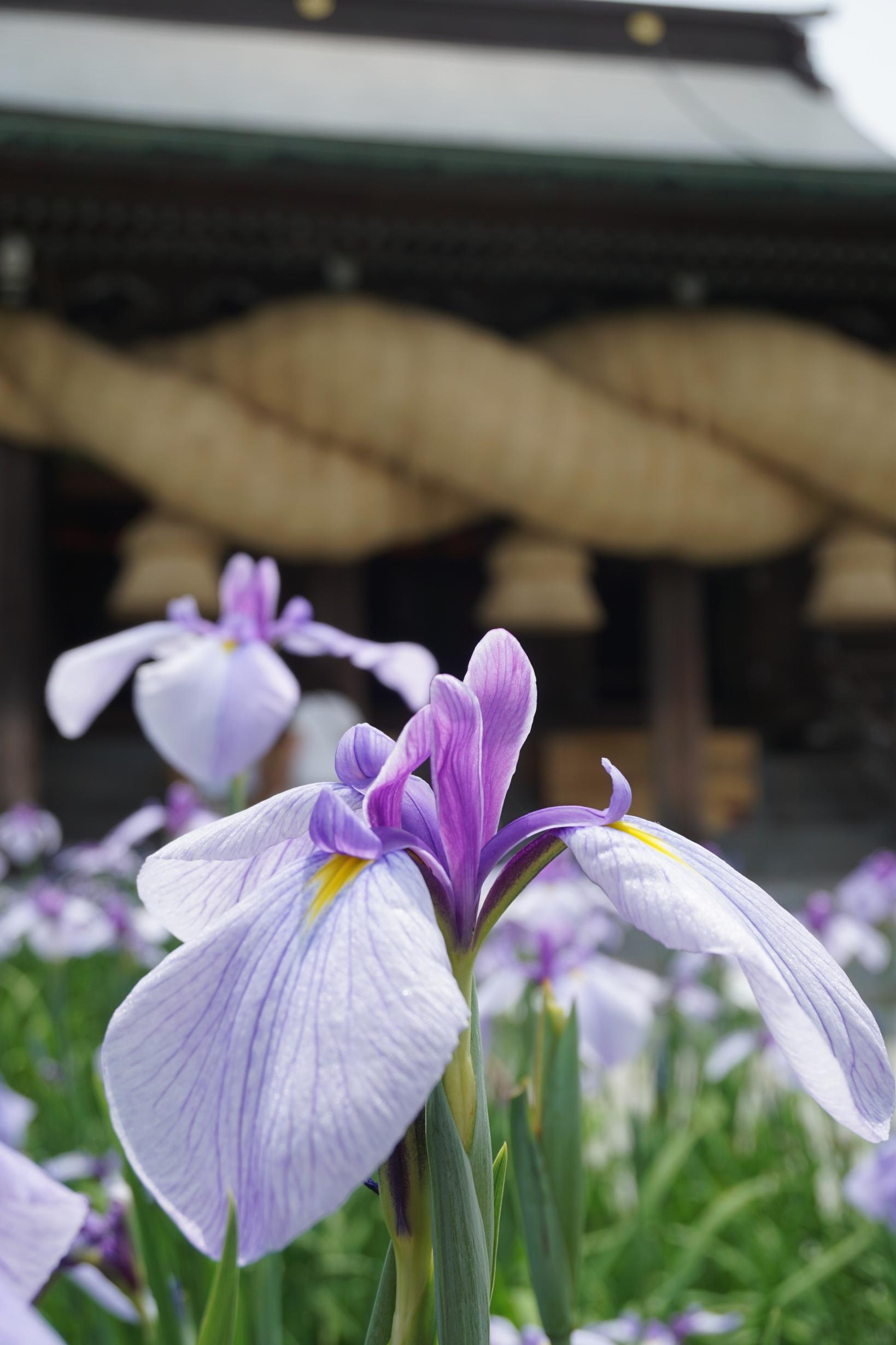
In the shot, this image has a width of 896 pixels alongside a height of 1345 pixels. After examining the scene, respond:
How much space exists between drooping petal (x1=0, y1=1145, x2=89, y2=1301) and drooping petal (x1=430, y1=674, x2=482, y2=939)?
17 centimetres

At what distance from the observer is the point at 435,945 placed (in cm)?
35

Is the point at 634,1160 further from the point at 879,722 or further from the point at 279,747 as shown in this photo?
the point at 879,722

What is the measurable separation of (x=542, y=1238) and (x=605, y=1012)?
1.82 ft

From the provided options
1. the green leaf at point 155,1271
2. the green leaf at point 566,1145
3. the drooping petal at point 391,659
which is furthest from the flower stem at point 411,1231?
the drooping petal at point 391,659

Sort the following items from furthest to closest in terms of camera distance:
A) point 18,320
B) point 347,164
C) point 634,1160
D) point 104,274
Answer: point 104,274, point 18,320, point 347,164, point 634,1160

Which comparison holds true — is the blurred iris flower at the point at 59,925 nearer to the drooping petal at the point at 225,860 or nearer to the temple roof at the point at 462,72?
the drooping petal at the point at 225,860

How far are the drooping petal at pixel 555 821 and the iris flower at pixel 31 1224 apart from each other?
19 centimetres

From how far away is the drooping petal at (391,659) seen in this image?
39.6 inches

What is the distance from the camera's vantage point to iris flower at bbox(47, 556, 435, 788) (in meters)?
0.84

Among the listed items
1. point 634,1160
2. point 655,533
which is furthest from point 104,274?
point 634,1160

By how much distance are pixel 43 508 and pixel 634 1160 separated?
4.34 m

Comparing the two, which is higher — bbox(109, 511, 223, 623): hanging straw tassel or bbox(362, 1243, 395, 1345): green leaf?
bbox(362, 1243, 395, 1345): green leaf

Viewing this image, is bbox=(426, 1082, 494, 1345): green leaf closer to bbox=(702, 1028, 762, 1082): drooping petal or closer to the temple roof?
bbox=(702, 1028, 762, 1082): drooping petal

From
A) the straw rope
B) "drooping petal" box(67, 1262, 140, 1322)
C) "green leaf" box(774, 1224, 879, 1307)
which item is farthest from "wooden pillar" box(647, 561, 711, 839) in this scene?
"drooping petal" box(67, 1262, 140, 1322)
